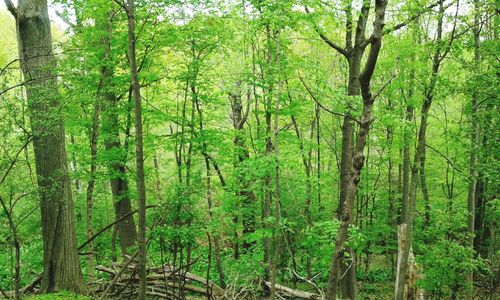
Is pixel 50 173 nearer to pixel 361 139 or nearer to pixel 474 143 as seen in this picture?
pixel 361 139

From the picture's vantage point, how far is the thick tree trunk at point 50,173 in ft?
21.1

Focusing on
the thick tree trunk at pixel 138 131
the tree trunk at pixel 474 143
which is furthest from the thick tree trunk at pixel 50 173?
the tree trunk at pixel 474 143

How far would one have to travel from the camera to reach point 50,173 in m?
6.66

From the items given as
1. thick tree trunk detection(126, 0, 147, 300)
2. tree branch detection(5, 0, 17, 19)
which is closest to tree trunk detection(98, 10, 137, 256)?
tree branch detection(5, 0, 17, 19)

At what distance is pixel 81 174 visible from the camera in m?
8.52

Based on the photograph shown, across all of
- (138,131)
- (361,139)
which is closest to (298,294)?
(138,131)

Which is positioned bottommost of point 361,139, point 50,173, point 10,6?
point 50,173

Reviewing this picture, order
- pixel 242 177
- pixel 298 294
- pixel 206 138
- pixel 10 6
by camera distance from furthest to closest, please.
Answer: pixel 206 138, pixel 242 177, pixel 298 294, pixel 10 6

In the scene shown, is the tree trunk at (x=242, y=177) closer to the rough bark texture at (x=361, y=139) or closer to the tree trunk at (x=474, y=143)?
the rough bark texture at (x=361, y=139)

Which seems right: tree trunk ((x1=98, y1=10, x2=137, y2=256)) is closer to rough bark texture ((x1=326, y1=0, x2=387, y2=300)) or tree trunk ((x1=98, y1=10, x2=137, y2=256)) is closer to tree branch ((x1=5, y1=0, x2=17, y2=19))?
tree branch ((x1=5, y1=0, x2=17, y2=19))

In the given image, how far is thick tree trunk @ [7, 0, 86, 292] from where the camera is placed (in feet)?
21.1

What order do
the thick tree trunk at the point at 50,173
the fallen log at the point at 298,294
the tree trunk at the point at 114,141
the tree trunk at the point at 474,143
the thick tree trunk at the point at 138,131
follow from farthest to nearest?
the tree trunk at the point at 114,141
the tree trunk at the point at 474,143
the fallen log at the point at 298,294
the thick tree trunk at the point at 50,173
the thick tree trunk at the point at 138,131

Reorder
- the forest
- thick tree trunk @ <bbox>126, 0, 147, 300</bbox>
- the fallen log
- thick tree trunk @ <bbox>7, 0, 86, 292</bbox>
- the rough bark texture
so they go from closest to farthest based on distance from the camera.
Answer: the rough bark texture → thick tree trunk @ <bbox>126, 0, 147, 300</bbox> → the forest → thick tree trunk @ <bbox>7, 0, 86, 292</bbox> → the fallen log

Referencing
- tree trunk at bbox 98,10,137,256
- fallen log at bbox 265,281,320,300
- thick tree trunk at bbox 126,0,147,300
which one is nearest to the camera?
thick tree trunk at bbox 126,0,147,300
